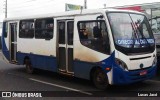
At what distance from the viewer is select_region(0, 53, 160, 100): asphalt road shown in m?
9.40

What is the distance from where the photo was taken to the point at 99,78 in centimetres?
987

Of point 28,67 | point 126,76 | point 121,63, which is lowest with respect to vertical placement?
point 28,67

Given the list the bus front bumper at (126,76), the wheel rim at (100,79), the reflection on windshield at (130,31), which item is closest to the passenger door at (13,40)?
the wheel rim at (100,79)

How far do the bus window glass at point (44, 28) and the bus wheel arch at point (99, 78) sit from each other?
2.68 meters

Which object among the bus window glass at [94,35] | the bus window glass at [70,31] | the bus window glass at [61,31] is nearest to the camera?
the bus window glass at [94,35]

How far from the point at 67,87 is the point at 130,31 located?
2786 millimetres

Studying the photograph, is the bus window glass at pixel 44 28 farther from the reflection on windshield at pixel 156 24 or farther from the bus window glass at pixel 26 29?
the reflection on windshield at pixel 156 24

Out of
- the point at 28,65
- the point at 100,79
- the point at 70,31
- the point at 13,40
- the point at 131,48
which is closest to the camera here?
the point at 131,48

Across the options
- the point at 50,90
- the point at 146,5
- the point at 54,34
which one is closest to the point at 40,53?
the point at 54,34

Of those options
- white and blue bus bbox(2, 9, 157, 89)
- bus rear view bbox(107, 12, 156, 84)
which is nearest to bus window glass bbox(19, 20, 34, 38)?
white and blue bus bbox(2, 9, 157, 89)

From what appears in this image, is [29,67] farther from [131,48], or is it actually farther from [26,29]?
[131,48]

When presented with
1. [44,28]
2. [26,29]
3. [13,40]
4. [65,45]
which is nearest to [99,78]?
[65,45]

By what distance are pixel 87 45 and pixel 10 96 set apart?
2.90m

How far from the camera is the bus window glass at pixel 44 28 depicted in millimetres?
12080
